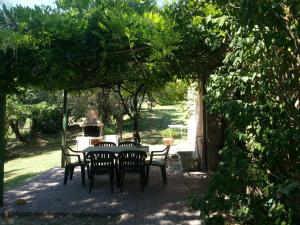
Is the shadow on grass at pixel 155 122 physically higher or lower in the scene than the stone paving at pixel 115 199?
higher

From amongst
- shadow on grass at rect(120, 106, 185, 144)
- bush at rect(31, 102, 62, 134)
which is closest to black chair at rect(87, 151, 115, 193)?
shadow on grass at rect(120, 106, 185, 144)

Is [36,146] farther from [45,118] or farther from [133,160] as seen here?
[133,160]

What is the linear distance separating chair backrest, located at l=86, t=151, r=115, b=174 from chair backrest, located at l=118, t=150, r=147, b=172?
0.19 metres

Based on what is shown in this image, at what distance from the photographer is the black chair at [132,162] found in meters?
7.26

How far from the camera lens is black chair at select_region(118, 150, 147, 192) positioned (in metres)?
7.26

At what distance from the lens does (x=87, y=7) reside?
5.98 metres

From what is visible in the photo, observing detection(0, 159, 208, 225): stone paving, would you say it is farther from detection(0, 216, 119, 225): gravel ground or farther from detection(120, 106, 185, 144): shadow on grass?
detection(120, 106, 185, 144): shadow on grass

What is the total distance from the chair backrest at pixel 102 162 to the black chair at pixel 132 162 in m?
0.18

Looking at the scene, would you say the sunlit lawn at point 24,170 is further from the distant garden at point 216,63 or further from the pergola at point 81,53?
the pergola at point 81,53

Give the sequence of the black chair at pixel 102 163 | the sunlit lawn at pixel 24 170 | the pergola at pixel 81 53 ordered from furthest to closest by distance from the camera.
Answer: the sunlit lawn at pixel 24 170 → the black chair at pixel 102 163 → the pergola at pixel 81 53

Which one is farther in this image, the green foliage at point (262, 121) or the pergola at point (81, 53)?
the pergola at point (81, 53)

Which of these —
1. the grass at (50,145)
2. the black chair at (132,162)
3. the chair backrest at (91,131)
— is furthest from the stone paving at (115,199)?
the chair backrest at (91,131)

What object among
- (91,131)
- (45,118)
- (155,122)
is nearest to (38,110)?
(45,118)

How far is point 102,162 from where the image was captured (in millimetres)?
7211
